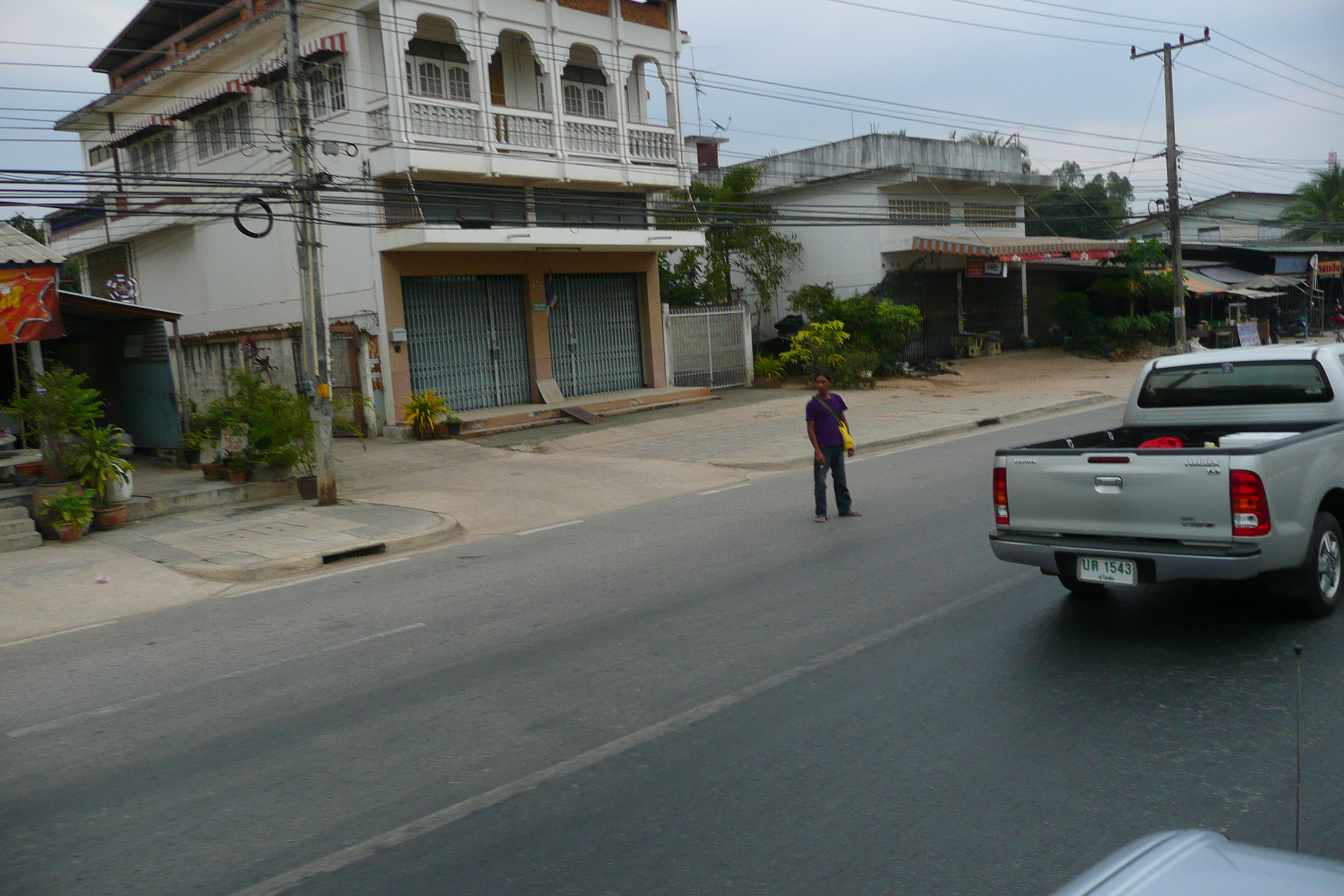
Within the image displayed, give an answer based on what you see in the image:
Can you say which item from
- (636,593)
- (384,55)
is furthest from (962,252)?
(636,593)

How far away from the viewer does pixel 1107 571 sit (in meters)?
6.41

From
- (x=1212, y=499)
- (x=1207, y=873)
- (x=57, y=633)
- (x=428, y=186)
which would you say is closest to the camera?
(x=1207, y=873)

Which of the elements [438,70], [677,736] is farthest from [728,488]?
[438,70]

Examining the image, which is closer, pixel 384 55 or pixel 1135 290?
pixel 384 55

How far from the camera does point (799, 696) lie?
5781 mm

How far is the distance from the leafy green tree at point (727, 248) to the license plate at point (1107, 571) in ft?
73.3

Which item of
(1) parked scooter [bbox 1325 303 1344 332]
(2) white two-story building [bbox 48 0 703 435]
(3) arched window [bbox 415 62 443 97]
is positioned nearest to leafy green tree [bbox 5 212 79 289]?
(2) white two-story building [bbox 48 0 703 435]

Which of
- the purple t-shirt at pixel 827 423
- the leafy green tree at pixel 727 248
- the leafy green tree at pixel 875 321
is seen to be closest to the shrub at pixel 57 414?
the purple t-shirt at pixel 827 423

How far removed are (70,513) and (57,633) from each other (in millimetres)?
4365

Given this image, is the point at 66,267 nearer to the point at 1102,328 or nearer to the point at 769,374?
the point at 769,374

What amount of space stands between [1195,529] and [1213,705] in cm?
115

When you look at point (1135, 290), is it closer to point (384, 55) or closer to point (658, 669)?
point (384, 55)

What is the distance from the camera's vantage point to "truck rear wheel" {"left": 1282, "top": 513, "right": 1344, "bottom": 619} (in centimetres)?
Result: 626

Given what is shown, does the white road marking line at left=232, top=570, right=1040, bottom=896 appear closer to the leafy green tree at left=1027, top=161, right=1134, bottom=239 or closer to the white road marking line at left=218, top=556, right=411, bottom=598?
the white road marking line at left=218, top=556, right=411, bottom=598
